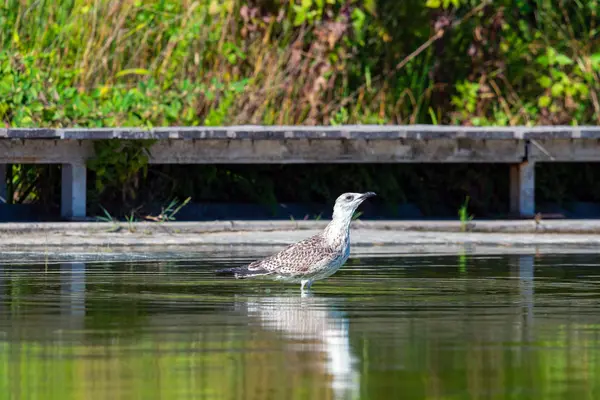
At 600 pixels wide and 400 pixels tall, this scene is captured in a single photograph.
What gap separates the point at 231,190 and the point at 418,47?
13.8 ft

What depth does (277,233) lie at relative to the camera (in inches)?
634

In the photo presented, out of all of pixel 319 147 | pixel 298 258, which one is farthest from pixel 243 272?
pixel 319 147

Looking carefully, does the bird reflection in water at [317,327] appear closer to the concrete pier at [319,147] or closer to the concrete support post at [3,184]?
the concrete pier at [319,147]

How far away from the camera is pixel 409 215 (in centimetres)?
1845

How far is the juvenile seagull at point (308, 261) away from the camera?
10.9 meters

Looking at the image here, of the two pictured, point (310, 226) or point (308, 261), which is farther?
point (310, 226)

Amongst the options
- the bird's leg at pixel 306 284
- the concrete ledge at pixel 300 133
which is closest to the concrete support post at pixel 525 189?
the concrete ledge at pixel 300 133

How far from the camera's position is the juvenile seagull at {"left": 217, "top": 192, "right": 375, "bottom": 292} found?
10.9 m

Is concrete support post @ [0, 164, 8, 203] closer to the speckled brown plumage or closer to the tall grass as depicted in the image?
the tall grass

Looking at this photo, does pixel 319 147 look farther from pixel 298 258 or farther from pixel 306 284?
pixel 298 258

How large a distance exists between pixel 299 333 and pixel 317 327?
0.93ft

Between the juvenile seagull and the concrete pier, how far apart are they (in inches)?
209

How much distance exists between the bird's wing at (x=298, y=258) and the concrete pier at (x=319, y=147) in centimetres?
538

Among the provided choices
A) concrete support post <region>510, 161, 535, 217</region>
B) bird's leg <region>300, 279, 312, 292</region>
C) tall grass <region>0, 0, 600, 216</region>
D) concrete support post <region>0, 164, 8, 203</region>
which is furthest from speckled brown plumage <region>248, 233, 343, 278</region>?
concrete support post <region>510, 161, 535, 217</region>
